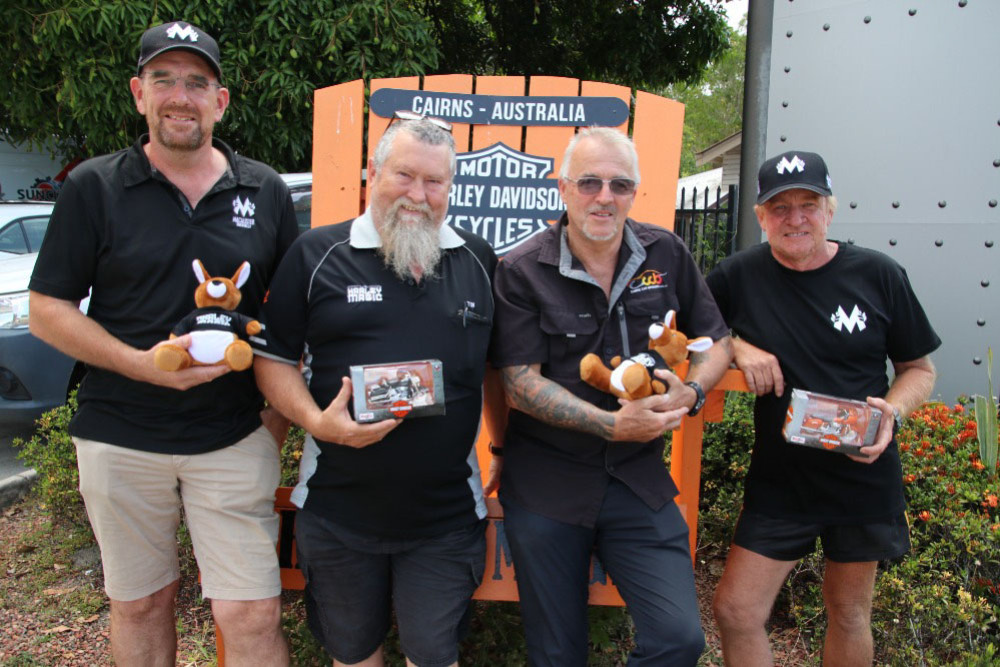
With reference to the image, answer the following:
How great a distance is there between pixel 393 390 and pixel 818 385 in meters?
1.23

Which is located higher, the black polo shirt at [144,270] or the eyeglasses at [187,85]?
the eyeglasses at [187,85]

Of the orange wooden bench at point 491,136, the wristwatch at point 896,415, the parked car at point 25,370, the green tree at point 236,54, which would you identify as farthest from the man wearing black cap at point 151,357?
the green tree at point 236,54

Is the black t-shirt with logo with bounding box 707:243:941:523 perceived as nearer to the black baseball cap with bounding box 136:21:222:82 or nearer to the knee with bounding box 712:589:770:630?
the knee with bounding box 712:589:770:630

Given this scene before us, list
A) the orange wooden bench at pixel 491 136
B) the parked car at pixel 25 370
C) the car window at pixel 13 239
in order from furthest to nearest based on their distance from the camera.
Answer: the car window at pixel 13 239 → the parked car at pixel 25 370 → the orange wooden bench at pixel 491 136

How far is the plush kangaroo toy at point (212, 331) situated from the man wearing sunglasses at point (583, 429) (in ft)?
2.25

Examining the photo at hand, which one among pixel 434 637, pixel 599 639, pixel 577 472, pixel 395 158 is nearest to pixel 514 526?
pixel 577 472

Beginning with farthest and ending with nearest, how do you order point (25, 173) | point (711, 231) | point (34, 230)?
point (25, 173)
point (711, 231)
point (34, 230)

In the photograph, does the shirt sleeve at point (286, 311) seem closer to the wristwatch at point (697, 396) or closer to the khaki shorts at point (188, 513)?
the khaki shorts at point (188, 513)

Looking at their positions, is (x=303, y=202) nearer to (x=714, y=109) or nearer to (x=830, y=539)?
(x=830, y=539)

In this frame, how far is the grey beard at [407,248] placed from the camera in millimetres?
1994

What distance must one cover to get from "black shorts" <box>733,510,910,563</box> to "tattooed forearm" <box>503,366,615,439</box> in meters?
0.66

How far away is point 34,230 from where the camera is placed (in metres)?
5.79

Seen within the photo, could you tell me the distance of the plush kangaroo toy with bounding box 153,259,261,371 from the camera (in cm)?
190

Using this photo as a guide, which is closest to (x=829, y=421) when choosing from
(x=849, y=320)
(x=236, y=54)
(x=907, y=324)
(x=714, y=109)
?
(x=849, y=320)
